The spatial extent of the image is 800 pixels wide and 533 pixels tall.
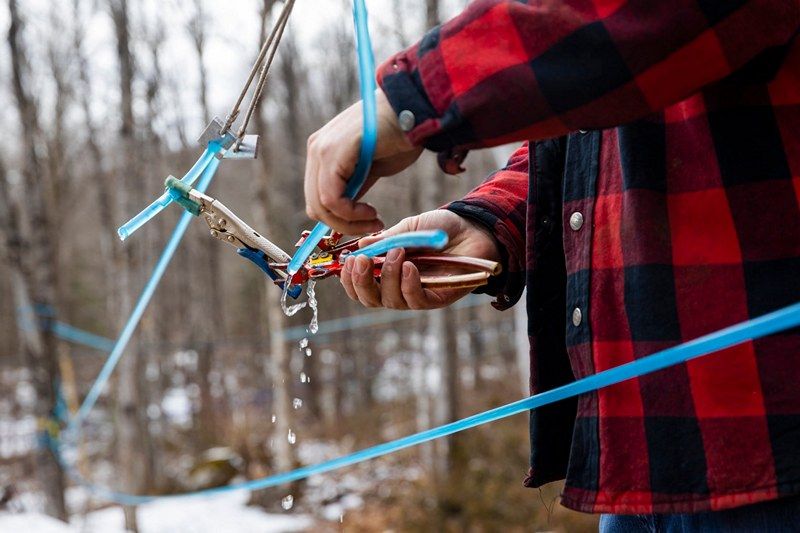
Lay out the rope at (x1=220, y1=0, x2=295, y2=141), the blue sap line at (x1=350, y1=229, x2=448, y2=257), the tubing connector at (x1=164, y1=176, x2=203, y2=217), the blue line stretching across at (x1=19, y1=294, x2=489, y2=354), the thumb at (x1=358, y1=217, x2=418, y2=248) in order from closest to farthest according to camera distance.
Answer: the blue sap line at (x1=350, y1=229, x2=448, y2=257) < the rope at (x1=220, y1=0, x2=295, y2=141) < the tubing connector at (x1=164, y1=176, x2=203, y2=217) < the thumb at (x1=358, y1=217, x2=418, y2=248) < the blue line stretching across at (x1=19, y1=294, x2=489, y2=354)

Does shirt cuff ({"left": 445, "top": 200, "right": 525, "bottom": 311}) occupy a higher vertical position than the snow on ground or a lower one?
higher

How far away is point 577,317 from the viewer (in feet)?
3.65

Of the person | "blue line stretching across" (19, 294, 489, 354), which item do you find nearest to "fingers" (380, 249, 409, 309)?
the person

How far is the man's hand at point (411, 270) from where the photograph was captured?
48.0 inches

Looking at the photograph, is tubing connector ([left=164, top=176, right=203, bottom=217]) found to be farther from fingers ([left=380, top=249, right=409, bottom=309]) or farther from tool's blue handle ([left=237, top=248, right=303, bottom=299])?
fingers ([left=380, top=249, right=409, bottom=309])

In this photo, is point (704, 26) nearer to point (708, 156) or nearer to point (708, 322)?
point (708, 156)

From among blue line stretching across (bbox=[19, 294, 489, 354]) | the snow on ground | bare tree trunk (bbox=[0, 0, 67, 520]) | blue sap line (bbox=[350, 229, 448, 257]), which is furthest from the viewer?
blue line stretching across (bbox=[19, 294, 489, 354])

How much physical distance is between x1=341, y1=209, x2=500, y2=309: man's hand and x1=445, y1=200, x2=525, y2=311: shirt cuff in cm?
1

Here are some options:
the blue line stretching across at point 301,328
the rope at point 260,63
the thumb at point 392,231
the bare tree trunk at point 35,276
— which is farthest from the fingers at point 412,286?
the bare tree trunk at point 35,276

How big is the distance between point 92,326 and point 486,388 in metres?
16.7

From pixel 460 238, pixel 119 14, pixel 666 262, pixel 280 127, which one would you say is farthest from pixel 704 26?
pixel 280 127

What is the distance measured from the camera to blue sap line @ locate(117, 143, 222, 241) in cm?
118

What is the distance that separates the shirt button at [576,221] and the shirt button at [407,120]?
35 cm

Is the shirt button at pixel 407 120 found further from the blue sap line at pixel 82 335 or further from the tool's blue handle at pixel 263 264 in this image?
the blue sap line at pixel 82 335
